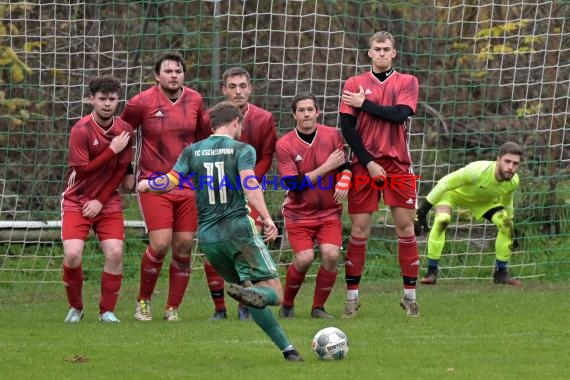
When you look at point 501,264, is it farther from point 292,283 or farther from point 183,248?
point 183,248

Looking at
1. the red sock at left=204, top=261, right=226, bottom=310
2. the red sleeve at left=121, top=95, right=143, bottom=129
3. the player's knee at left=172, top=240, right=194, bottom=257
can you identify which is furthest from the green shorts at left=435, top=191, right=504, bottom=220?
the red sleeve at left=121, top=95, right=143, bottom=129

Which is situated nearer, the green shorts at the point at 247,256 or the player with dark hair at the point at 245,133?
the green shorts at the point at 247,256

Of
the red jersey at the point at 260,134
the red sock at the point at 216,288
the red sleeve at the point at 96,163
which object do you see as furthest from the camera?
the red jersey at the point at 260,134

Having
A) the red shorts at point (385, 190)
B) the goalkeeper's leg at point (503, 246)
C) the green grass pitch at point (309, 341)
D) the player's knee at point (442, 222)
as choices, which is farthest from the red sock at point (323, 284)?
the goalkeeper's leg at point (503, 246)

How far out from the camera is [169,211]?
32.4 feet

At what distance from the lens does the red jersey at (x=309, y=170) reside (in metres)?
9.99

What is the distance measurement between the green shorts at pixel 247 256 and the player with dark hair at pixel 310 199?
7.39ft

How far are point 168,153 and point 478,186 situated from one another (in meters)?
3.55

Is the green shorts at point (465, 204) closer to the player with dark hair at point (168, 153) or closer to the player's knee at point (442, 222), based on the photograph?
the player's knee at point (442, 222)

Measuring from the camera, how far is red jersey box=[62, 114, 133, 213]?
979 cm

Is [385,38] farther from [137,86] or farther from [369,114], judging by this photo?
[137,86]

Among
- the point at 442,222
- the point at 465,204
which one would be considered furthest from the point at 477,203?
the point at 442,222

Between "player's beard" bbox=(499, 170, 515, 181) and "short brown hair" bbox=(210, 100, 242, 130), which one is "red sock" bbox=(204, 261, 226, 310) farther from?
"player's beard" bbox=(499, 170, 515, 181)

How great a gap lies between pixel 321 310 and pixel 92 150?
223 cm
